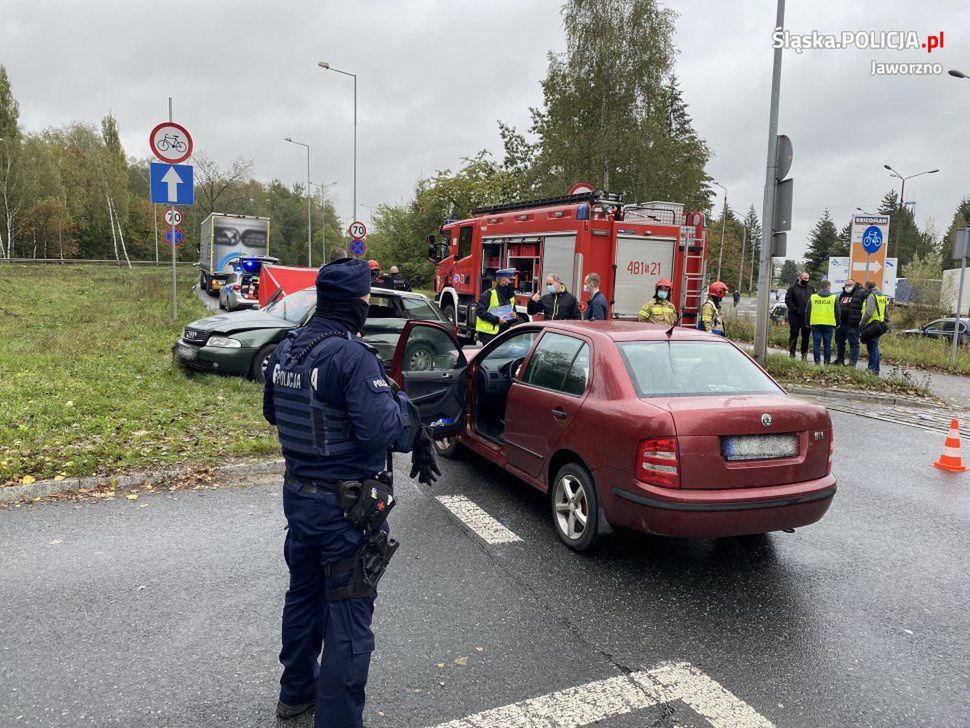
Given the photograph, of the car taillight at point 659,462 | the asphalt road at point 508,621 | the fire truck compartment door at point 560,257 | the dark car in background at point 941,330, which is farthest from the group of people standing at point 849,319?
the car taillight at point 659,462

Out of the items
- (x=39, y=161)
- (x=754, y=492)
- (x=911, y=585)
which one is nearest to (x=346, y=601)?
(x=754, y=492)

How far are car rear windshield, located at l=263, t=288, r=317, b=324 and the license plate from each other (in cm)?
685

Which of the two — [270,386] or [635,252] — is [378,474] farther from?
[635,252]

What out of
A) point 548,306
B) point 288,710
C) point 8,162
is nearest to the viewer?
point 288,710

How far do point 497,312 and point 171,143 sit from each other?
5.86 m

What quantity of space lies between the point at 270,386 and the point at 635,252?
1074cm

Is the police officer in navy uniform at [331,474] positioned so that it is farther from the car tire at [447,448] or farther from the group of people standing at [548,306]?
the group of people standing at [548,306]

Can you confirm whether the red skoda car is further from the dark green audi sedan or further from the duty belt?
the dark green audi sedan

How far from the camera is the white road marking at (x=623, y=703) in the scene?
2871 millimetres

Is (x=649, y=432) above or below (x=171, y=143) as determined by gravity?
below

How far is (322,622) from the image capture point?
290cm

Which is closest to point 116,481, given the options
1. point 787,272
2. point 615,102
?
point 615,102

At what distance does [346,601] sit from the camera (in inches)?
104

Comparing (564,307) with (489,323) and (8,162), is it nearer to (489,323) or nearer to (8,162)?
(489,323)
